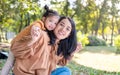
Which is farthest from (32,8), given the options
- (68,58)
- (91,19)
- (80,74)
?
(91,19)

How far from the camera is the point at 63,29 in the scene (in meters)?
2.93

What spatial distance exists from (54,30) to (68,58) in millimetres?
390

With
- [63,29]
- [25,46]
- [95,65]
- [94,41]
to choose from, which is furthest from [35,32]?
[94,41]

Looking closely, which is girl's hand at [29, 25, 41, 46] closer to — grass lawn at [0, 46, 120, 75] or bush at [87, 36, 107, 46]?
grass lawn at [0, 46, 120, 75]

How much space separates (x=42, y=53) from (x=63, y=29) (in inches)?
12.4

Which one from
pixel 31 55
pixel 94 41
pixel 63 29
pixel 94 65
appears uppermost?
pixel 63 29

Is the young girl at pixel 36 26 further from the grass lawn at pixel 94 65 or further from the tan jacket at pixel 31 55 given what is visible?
the grass lawn at pixel 94 65

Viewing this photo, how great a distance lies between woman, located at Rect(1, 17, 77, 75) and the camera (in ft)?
9.33

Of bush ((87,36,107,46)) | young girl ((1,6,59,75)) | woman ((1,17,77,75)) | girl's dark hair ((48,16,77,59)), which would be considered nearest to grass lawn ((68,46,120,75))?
girl's dark hair ((48,16,77,59))

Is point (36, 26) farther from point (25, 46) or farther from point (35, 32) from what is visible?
point (25, 46)

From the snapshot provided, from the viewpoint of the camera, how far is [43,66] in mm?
2857

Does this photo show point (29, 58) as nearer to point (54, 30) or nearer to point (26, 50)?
point (26, 50)

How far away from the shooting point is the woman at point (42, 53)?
2.84 m

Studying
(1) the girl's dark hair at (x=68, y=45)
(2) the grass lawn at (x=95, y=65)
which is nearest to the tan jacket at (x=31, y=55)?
(1) the girl's dark hair at (x=68, y=45)
